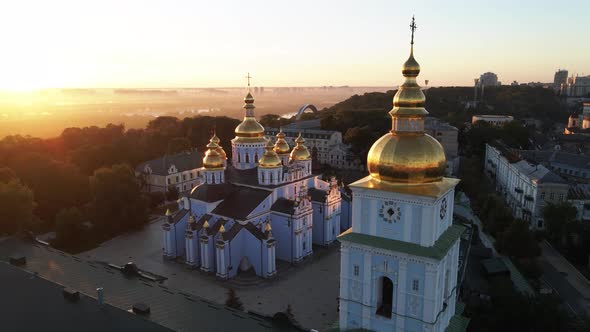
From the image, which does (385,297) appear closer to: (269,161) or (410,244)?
(410,244)

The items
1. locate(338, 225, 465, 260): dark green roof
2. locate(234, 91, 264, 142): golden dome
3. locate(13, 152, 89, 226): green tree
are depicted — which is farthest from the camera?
locate(13, 152, 89, 226): green tree

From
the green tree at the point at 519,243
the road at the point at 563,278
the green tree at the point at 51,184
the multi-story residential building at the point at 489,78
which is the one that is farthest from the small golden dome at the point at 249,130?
the multi-story residential building at the point at 489,78

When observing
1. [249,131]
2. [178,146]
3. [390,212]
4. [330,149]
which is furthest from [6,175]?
[330,149]

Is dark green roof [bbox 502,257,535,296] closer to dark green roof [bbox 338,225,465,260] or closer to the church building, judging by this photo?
the church building

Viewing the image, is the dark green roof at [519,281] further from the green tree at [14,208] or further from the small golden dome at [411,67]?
the green tree at [14,208]

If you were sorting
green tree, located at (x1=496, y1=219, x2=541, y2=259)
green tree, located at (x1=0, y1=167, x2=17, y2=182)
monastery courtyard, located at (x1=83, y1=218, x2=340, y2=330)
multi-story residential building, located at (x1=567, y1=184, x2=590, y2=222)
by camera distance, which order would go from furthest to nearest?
green tree, located at (x1=0, y1=167, x2=17, y2=182), multi-story residential building, located at (x1=567, y1=184, x2=590, y2=222), green tree, located at (x1=496, y1=219, x2=541, y2=259), monastery courtyard, located at (x1=83, y1=218, x2=340, y2=330)

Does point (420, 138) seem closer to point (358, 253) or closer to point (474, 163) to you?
point (358, 253)

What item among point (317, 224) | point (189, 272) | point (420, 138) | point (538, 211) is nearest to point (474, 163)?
point (538, 211)

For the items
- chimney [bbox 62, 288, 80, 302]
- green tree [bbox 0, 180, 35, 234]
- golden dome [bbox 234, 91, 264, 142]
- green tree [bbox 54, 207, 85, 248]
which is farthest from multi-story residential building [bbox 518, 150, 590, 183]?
green tree [bbox 0, 180, 35, 234]
